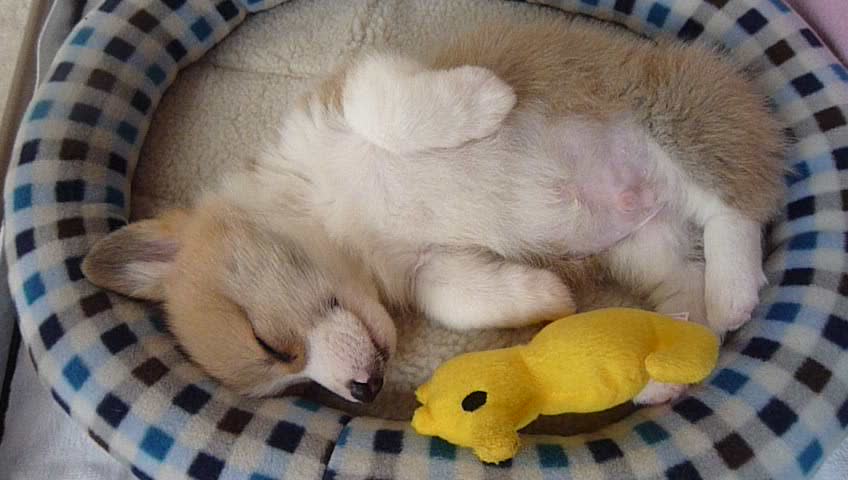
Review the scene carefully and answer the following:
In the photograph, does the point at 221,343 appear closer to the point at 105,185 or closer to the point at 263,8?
the point at 105,185

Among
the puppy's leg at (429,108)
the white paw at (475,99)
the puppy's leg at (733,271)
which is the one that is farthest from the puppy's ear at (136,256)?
the puppy's leg at (733,271)

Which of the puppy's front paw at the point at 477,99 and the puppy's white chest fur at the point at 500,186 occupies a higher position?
the puppy's front paw at the point at 477,99

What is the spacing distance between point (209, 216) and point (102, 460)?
2.32 ft

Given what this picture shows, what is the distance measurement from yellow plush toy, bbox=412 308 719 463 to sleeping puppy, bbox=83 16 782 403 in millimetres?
236

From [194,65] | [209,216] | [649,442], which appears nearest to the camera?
[649,442]

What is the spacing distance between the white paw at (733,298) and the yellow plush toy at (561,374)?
26 cm

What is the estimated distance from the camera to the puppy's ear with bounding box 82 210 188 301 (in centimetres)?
173

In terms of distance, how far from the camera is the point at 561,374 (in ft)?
4.73

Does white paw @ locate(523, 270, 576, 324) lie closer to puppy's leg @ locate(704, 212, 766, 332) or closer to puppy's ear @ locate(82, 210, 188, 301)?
puppy's leg @ locate(704, 212, 766, 332)

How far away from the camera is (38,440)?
202cm

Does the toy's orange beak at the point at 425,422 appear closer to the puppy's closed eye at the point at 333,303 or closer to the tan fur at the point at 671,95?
the puppy's closed eye at the point at 333,303

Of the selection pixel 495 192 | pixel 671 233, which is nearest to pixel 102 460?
pixel 495 192

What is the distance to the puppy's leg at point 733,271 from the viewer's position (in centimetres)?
175

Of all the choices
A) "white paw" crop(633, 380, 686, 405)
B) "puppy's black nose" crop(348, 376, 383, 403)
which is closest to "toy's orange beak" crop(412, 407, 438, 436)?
"puppy's black nose" crop(348, 376, 383, 403)
